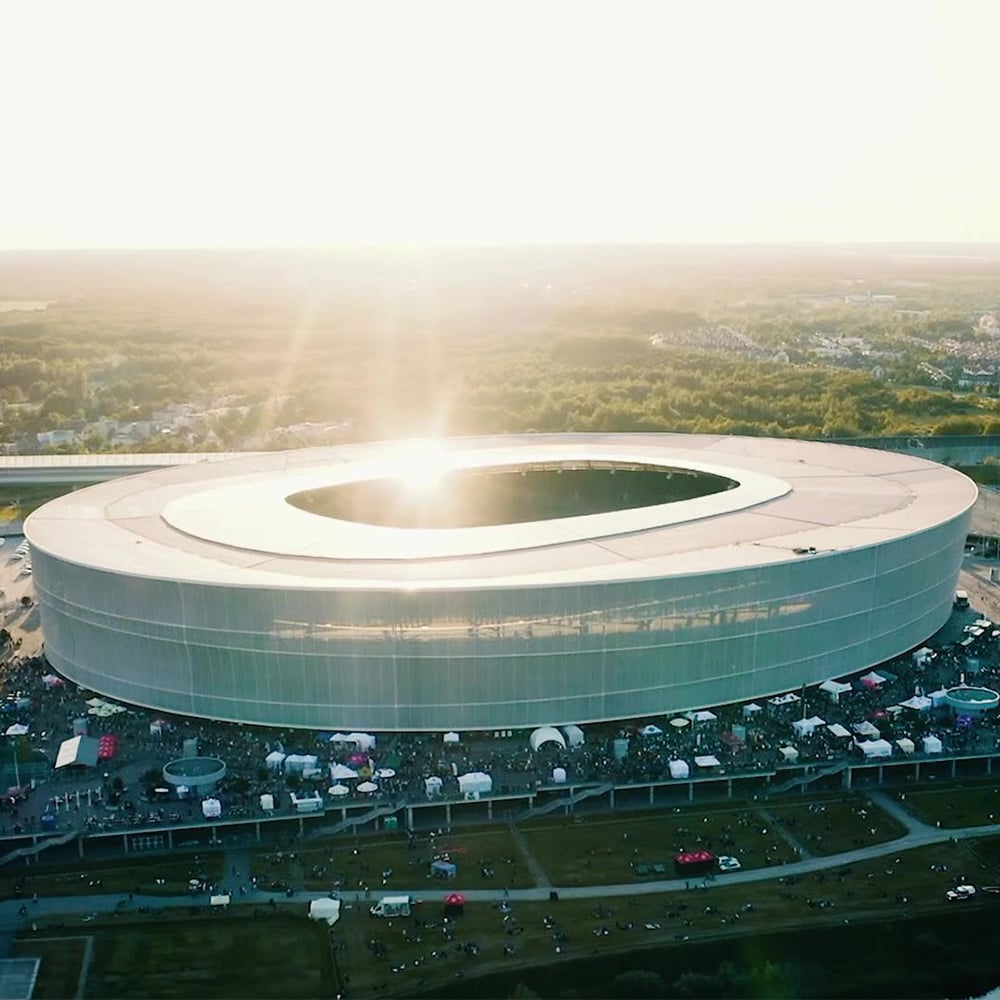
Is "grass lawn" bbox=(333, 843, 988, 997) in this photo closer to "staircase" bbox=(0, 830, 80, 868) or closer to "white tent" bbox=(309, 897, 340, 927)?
"white tent" bbox=(309, 897, 340, 927)

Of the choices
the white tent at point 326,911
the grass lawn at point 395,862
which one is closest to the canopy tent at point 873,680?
the grass lawn at point 395,862

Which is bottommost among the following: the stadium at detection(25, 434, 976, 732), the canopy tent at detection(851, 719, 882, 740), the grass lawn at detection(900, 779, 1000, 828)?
the grass lawn at detection(900, 779, 1000, 828)

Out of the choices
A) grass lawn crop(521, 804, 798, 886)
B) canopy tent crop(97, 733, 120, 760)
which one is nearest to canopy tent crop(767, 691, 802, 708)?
grass lawn crop(521, 804, 798, 886)

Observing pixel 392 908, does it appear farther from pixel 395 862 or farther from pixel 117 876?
pixel 117 876

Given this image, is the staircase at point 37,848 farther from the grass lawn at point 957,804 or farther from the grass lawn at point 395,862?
the grass lawn at point 957,804

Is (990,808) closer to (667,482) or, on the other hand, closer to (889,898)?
(889,898)

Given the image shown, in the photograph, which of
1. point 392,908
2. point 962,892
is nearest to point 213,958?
point 392,908

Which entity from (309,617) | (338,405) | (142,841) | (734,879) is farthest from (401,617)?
(338,405)
